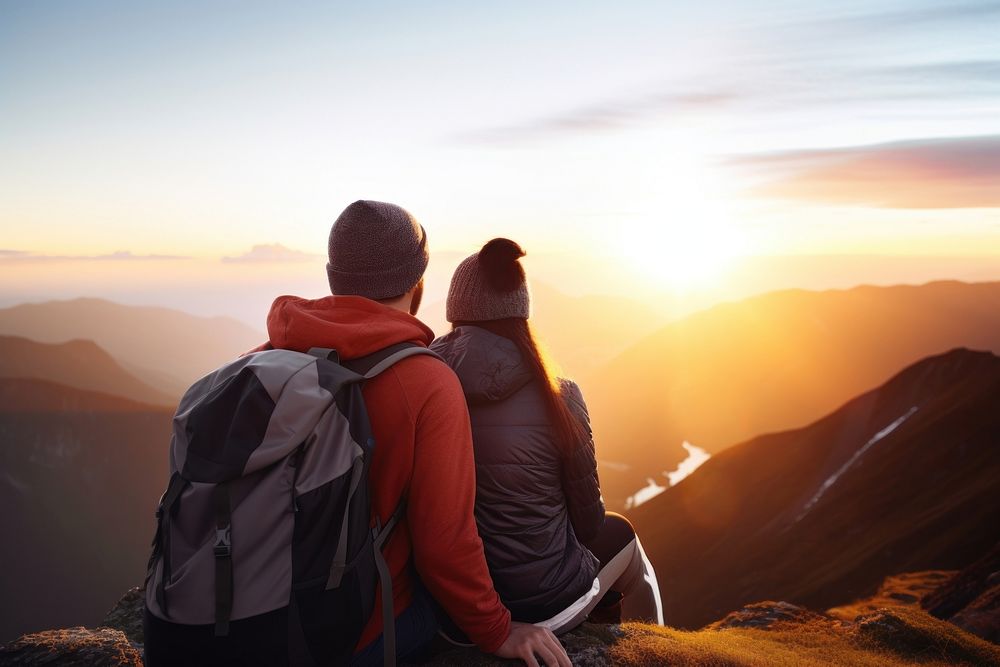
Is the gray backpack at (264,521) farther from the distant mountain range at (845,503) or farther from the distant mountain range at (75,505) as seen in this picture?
the distant mountain range at (75,505)

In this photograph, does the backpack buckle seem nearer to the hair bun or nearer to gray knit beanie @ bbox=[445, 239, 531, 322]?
gray knit beanie @ bbox=[445, 239, 531, 322]

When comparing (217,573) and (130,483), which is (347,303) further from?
(130,483)

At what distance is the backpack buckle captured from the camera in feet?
10.3

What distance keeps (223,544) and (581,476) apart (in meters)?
2.67

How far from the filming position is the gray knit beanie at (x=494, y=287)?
466cm

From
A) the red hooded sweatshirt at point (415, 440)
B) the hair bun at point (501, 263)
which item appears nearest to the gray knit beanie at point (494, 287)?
the hair bun at point (501, 263)

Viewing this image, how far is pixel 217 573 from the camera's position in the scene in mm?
3160

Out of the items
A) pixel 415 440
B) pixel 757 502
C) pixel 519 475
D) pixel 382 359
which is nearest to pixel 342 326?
pixel 382 359

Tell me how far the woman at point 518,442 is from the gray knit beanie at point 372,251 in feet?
2.41

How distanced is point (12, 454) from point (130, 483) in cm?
2820

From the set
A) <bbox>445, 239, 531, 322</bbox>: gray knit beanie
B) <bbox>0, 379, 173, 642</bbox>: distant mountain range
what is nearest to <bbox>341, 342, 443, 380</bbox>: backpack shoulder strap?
<bbox>445, 239, 531, 322</bbox>: gray knit beanie

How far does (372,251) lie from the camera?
4.01 m

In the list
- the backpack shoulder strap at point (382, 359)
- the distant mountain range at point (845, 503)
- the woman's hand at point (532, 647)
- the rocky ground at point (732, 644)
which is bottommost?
the distant mountain range at point (845, 503)

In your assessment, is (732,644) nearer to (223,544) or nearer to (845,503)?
(223,544)
